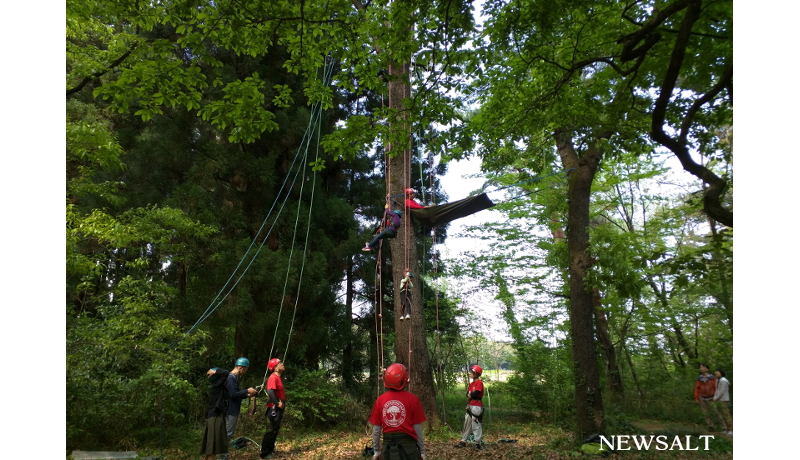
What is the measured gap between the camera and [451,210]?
610 centimetres

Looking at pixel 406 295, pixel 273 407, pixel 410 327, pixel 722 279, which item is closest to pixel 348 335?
pixel 410 327

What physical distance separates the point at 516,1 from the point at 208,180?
20.4 ft

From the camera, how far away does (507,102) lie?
460 cm

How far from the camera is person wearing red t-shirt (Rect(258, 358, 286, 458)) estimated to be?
16.0 ft

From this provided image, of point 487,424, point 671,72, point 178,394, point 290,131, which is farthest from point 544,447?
point 290,131

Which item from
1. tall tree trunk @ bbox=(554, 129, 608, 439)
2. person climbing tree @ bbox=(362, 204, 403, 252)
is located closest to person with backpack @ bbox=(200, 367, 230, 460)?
person climbing tree @ bbox=(362, 204, 403, 252)

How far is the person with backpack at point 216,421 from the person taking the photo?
4.01m

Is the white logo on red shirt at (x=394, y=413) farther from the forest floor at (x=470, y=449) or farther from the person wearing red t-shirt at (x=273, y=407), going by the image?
the person wearing red t-shirt at (x=273, y=407)

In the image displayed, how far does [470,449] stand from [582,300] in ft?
7.55

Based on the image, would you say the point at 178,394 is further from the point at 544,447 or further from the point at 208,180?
the point at 544,447

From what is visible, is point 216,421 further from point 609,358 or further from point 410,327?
point 609,358

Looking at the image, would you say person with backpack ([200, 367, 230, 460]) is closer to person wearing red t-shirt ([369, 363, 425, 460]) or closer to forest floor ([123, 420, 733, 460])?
forest floor ([123, 420, 733, 460])

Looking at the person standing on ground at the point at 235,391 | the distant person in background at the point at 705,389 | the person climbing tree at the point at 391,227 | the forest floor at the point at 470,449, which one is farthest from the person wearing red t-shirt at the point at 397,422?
the distant person in background at the point at 705,389

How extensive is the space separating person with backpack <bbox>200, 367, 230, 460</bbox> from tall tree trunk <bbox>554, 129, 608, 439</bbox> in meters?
3.93
